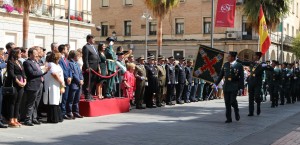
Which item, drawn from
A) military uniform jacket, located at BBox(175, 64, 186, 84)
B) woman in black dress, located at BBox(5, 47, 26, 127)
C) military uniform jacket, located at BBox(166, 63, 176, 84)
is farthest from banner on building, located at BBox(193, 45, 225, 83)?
woman in black dress, located at BBox(5, 47, 26, 127)

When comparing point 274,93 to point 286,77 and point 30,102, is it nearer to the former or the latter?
point 286,77

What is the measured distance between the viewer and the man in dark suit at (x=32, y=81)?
11.7 metres

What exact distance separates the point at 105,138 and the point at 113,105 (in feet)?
16.6

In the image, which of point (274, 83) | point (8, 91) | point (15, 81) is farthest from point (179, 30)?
point (8, 91)

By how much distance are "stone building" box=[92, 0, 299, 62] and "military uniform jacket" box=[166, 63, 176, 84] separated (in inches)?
1282

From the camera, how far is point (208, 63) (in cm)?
1567

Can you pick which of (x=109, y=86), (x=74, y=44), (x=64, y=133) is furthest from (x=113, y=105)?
(x=74, y=44)

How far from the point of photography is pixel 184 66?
68.3 ft

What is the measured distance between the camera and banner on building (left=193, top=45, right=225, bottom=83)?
51.2 ft

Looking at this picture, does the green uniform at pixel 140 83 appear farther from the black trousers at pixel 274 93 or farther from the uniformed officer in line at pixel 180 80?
the black trousers at pixel 274 93

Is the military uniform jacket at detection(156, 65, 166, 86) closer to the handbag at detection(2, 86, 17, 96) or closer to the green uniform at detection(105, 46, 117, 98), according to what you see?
the green uniform at detection(105, 46, 117, 98)

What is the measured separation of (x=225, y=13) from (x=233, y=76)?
10.2 metres

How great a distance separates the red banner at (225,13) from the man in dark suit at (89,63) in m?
10.3

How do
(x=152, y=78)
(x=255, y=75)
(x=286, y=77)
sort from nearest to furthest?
1. (x=255, y=75)
2. (x=152, y=78)
3. (x=286, y=77)
